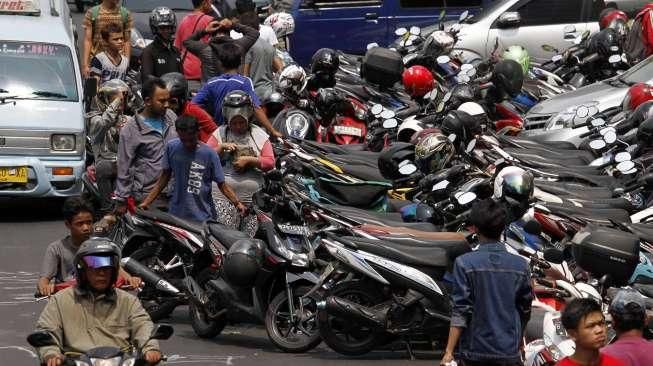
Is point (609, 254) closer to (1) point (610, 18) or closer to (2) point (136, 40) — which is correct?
(1) point (610, 18)

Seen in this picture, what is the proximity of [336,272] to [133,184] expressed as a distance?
91.1 inches

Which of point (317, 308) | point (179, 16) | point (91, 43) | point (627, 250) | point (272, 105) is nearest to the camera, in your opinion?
point (627, 250)

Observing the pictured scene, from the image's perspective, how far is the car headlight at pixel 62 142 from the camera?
17578mm

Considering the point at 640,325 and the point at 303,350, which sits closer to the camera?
the point at 640,325

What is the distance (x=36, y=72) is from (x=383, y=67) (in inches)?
144

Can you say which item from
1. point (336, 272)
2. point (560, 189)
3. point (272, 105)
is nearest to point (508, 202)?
point (336, 272)

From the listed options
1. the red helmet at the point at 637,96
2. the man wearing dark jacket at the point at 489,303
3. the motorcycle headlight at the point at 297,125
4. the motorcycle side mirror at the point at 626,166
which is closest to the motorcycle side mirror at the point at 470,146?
the motorcycle side mirror at the point at 626,166

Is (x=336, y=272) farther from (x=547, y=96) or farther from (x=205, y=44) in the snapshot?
(x=547, y=96)

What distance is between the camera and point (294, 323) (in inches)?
456

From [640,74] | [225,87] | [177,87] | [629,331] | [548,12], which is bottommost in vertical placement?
[548,12]

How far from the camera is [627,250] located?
952cm

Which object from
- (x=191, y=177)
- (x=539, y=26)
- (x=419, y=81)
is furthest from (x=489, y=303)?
(x=539, y=26)

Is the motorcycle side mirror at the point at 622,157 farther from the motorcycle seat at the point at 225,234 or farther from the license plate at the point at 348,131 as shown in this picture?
the motorcycle seat at the point at 225,234

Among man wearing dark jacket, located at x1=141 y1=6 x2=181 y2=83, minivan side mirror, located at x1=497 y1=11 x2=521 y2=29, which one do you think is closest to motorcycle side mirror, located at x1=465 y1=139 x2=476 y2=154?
man wearing dark jacket, located at x1=141 y1=6 x2=181 y2=83
